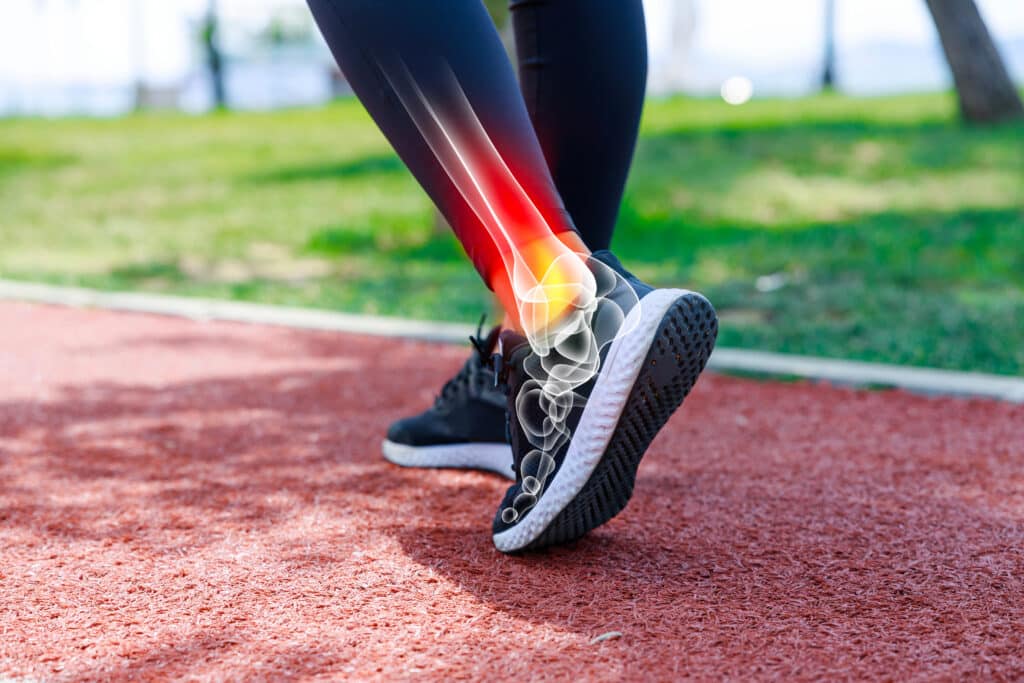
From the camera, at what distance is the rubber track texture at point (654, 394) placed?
1293mm

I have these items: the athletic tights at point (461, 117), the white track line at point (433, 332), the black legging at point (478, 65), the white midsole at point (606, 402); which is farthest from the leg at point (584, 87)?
the white track line at point (433, 332)

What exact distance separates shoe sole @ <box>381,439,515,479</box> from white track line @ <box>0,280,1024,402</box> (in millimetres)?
1324

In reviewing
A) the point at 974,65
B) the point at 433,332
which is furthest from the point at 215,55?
the point at 433,332

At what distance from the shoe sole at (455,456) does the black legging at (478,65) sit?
0.58 metres

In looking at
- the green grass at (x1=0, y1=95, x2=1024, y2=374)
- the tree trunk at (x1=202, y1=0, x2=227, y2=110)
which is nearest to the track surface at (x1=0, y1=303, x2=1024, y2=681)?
the green grass at (x1=0, y1=95, x2=1024, y2=374)

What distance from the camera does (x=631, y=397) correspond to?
131cm

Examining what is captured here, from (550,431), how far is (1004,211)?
18.2 feet

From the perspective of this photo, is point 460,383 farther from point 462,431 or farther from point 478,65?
point 478,65

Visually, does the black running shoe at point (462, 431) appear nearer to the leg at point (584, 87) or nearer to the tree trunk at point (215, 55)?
the leg at point (584, 87)

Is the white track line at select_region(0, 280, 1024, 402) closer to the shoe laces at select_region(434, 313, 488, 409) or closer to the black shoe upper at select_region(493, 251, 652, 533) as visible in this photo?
the shoe laces at select_region(434, 313, 488, 409)

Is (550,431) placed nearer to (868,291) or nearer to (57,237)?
(868,291)

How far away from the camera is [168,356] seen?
3.45m

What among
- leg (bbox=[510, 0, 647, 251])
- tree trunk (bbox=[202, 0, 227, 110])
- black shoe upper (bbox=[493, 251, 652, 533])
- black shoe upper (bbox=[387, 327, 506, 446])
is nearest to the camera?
black shoe upper (bbox=[493, 251, 652, 533])

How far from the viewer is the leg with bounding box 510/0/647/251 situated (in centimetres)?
170
